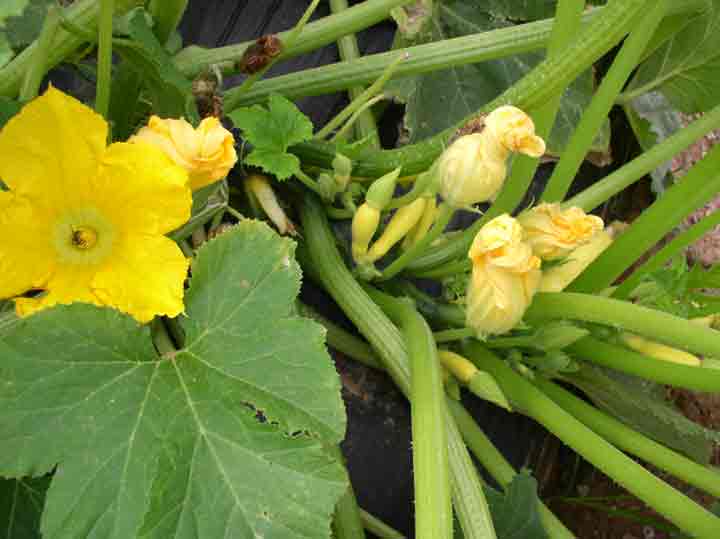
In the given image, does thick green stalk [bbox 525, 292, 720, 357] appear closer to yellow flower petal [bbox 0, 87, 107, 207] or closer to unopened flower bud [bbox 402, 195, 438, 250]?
unopened flower bud [bbox 402, 195, 438, 250]

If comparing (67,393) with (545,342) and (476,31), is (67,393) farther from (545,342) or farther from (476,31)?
(476,31)

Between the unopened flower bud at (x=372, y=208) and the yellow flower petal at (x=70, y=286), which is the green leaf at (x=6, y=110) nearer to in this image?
the yellow flower petal at (x=70, y=286)

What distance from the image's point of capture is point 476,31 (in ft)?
6.26

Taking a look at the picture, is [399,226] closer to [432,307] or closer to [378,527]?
[432,307]

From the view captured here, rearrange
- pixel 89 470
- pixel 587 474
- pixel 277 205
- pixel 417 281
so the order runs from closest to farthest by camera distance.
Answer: pixel 89 470 < pixel 277 205 < pixel 417 281 < pixel 587 474

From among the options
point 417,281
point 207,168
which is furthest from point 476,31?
Answer: point 207,168

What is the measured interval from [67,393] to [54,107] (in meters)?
0.32

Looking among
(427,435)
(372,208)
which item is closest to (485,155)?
(372,208)

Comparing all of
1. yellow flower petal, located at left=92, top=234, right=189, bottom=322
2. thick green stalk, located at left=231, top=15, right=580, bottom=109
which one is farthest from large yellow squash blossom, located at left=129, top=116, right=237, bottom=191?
thick green stalk, located at left=231, top=15, right=580, bottom=109

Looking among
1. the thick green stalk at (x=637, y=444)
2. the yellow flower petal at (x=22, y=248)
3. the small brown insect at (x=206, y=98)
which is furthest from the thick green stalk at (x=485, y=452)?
the yellow flower petal at (x=22, y=248)

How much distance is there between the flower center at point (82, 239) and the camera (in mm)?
1188

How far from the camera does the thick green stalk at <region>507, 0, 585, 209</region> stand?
1341mm

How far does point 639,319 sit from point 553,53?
40 cm

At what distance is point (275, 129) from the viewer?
4.76 feet
